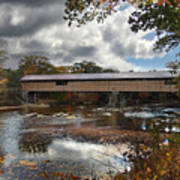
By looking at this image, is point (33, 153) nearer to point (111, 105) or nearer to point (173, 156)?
→ point (173, 156)

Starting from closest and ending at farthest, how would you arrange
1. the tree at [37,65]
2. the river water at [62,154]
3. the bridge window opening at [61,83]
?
1. the river water at [62,154]
2. the bridge window opening at [61,83]
3. the tree at [37,65]

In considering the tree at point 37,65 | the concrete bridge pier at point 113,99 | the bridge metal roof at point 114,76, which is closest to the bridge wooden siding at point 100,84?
the bridge metal roof at point 114,76

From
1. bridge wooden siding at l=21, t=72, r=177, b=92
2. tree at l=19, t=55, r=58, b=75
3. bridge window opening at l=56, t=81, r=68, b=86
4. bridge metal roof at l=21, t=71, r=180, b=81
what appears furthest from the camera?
tree at l=19, t=55, r=58, b=75

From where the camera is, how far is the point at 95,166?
487 centimetres

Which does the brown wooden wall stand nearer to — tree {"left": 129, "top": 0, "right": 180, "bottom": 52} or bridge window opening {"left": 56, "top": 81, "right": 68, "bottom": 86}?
bridge window opening {"left": 56, "top": 81, "right": 68, "bottom": 86}

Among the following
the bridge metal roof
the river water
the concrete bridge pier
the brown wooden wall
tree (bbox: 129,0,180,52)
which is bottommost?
the concrete bridge pier

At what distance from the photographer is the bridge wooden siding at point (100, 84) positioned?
704 inches

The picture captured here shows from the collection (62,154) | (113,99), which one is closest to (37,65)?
(113,99)

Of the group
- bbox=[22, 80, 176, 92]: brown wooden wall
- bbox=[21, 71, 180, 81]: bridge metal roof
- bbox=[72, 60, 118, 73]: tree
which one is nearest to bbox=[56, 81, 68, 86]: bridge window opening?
bbox=[22, 80, 176, 92]: brown wooden wall

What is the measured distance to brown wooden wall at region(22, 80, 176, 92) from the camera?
17.9 meters

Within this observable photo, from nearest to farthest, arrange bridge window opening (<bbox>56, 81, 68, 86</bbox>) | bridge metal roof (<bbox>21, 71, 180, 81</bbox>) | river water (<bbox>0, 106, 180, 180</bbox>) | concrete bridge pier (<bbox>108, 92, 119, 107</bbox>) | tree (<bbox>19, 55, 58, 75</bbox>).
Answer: river water (<bbox>0, 106, 180, 180</bbox>), bridge metal roof (<bbox>21, 71, 180, 81</bbox>), concrete bridge pier (<bbox>108, 92, 119, 107</bbox>), bridge window opening (<bbox>56, 81, 68, 86</bbox>), tree (<bbox>19, 55, 58, 75</bbox>)

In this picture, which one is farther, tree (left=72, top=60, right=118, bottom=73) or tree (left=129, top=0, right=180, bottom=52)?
tree (left=72, top=60, right=118, bottom=73)

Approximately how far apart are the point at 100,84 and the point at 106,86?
72cm

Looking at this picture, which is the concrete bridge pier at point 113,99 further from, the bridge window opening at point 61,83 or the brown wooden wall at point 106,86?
the bridge window opening at point 61,83
